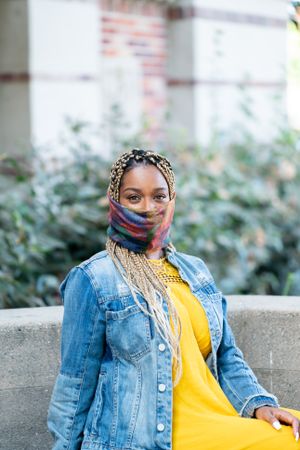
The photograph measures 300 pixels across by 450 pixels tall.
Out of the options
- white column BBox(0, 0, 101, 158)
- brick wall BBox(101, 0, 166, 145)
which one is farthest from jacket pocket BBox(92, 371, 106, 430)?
brick wall BBox(101, 0, 166, 145)

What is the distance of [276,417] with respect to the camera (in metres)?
2.97

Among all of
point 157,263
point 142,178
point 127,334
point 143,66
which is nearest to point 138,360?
point 127,334

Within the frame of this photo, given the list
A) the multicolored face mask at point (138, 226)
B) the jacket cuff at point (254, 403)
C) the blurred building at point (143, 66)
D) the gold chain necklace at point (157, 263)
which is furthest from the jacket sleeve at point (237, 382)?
the blurred building at point (143, 66)

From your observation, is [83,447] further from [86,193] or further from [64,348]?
[86,193]

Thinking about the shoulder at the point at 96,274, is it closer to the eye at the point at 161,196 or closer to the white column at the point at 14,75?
the eye at the point at 161,196

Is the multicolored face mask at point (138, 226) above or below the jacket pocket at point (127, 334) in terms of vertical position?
above

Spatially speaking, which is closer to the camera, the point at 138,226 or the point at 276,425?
the point at 276,425

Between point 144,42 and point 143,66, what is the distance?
187 millimetres

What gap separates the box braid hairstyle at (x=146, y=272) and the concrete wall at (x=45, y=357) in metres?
0.60

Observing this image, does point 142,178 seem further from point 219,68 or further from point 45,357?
point 219,68

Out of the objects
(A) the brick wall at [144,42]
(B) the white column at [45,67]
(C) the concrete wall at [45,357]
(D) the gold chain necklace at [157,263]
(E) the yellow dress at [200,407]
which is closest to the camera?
(E) the yellow dress at [200,407]

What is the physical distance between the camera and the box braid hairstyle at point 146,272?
2914mm

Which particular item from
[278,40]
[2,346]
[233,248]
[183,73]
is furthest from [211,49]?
[2,346]

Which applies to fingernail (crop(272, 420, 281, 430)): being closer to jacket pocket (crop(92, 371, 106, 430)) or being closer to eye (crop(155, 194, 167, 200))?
jacket pocket (crop(92, 371, 106, 430))
